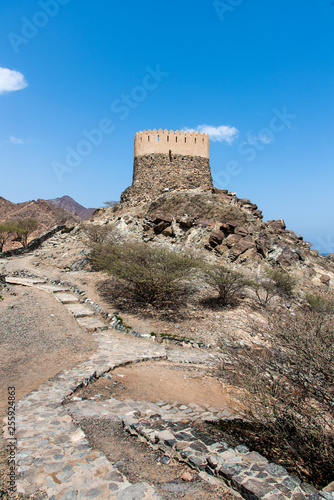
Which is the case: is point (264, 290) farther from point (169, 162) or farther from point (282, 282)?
point (169, 162)

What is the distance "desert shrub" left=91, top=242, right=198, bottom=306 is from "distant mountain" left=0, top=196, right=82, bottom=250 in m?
37.3

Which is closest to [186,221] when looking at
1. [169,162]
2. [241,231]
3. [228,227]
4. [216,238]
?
[216,238]

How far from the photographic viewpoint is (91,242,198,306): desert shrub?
12.5 m

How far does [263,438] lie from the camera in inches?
171

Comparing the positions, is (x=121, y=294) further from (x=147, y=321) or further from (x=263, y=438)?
(x=263, y=438)

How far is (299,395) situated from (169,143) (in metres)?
21.2

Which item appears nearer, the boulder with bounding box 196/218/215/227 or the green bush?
the green bush

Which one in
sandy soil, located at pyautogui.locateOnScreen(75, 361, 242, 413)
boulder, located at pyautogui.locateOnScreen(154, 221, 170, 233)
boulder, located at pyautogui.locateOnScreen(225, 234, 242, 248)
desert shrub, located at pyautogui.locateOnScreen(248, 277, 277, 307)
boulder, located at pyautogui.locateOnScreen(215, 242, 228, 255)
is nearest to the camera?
sandy soil, located at pyautogui.locateOnScreen(75, 361, 242, 413)

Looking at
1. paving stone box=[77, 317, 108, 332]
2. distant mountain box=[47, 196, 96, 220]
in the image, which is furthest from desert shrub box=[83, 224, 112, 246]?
distant mountain box=[47, 196, 96, 220]

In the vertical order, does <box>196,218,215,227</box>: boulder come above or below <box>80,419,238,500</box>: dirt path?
above

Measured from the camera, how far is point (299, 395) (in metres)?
3.93

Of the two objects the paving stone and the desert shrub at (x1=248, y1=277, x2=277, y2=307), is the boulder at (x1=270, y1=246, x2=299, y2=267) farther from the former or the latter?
the paving stone

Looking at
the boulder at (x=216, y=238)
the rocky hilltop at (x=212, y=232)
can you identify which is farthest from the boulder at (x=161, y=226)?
the boulder at (x=216, y=238)

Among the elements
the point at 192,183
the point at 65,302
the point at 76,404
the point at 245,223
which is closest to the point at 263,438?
the point at 76,404
